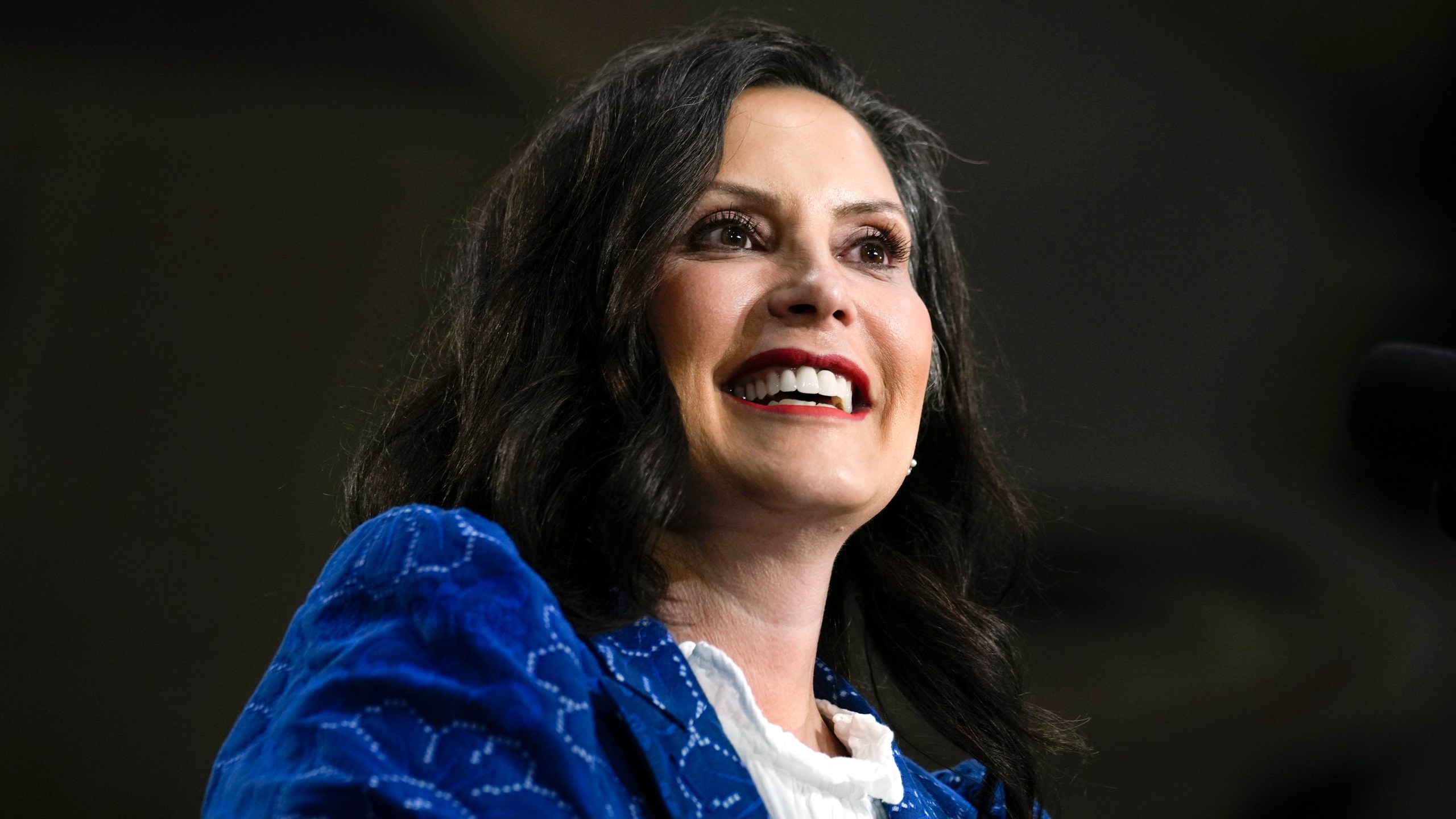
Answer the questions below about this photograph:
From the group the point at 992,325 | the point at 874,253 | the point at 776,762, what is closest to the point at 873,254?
the point at 874,253

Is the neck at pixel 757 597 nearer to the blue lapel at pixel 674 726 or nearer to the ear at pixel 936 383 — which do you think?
the blue lapel at pixel 674 726

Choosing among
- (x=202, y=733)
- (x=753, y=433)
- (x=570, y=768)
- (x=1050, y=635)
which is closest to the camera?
(x=570, y=768)

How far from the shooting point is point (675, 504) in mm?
1165

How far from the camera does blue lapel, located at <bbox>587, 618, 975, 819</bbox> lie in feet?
3.13

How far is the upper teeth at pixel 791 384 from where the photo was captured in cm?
122

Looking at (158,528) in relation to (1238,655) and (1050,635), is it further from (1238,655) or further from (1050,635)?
(1238,655)

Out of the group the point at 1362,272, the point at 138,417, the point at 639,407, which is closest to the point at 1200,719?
the point at 1362,272

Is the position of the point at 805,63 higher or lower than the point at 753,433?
higher

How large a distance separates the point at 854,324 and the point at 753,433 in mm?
162

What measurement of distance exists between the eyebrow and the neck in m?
0.31

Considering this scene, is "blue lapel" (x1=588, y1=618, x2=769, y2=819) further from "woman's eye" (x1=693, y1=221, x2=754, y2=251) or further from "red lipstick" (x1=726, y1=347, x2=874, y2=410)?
"woman's eye" (x1=693, y1=221, x2=754, y2=251)

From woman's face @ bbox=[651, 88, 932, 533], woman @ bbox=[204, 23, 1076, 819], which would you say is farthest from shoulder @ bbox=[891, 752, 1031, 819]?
woman's face @ bbox=[651, 88, 932, 533]

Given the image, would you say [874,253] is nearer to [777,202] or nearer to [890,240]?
[890,240]

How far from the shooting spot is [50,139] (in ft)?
6.29
